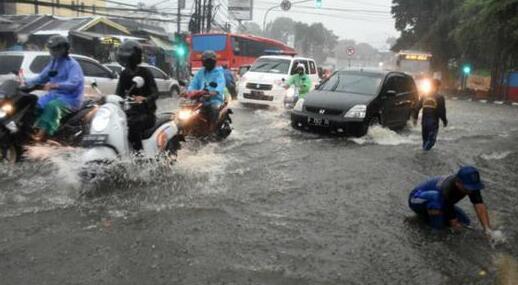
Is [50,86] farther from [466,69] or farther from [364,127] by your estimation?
[466,69]

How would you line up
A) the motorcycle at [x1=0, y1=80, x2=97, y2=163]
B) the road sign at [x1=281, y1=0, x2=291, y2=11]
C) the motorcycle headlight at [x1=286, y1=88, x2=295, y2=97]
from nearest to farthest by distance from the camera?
1. the motorcycle at [x1=0, y1=80, x2=97, y2=163]
2. the motorcycle headlight at [x1=286, y1=88, x2=295, y2=97]
3. the road sign at [x1=281, y1=0, x2=291, y2=11]

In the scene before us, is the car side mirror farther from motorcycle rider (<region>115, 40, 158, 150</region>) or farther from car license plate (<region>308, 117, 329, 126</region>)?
motorcycle rider (<region>115, 40, 158, 150</region>)

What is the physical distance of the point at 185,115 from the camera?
9.66m

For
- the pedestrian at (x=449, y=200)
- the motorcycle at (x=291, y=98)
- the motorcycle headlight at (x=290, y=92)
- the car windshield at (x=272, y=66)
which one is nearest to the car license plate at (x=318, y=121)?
the motorcycle at (x=291, y=98)

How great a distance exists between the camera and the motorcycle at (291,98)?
16.3 m

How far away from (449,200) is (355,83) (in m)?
7.39

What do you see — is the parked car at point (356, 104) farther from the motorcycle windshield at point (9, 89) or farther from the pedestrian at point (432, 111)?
the motorcycle windshield at point (9, 89)

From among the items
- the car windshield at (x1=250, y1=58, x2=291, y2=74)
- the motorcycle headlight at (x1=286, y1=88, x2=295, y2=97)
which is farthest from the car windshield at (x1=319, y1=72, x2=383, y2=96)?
the car windshield at (x1=250, y1=58, x2=291, y2=74)

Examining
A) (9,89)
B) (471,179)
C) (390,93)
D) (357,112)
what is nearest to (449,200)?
(471,179)

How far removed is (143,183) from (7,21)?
37.8m

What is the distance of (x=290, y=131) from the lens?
1284 cm

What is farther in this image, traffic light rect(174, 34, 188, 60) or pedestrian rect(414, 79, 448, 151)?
traffic light rect(174, 34, 188, 60)

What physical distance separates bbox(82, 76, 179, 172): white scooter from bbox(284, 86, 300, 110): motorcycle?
30.9 feet

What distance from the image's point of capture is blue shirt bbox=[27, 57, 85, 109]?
778 cm
